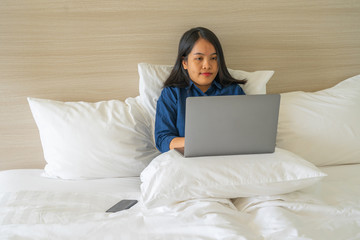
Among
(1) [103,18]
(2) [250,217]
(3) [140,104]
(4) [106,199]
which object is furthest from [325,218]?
(1) [103,18]

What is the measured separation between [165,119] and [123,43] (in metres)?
0.47

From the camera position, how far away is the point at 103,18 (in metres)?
1.57

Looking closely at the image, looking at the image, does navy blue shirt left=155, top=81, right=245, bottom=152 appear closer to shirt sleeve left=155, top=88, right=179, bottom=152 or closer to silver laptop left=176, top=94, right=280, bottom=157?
shirt sleeve left=155, top=88, right=179, bottom=152

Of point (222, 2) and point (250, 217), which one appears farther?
point (222, 2)

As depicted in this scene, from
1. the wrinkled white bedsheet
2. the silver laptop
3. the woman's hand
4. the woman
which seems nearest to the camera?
the wrinkled white bedsheet

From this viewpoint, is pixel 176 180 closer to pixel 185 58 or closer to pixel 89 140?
pixel 89 140

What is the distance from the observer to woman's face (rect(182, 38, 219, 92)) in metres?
1.49

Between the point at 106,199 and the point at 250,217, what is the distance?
542 millimetres

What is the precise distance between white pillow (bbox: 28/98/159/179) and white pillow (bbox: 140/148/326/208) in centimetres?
34

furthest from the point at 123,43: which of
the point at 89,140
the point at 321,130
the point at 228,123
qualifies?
the point at 321,130

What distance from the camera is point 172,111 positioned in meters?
1.49

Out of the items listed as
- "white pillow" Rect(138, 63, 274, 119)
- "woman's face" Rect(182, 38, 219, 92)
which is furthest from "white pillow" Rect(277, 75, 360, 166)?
"woman's face" Rect(182, 38, 219, 92)

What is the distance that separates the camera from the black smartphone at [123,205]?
1111mm

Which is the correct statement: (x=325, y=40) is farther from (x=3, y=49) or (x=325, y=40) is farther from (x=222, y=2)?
(x=3, y=49)
